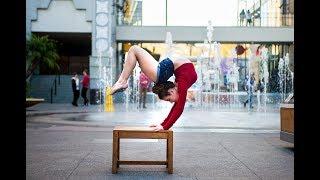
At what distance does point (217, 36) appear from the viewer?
2812 cm

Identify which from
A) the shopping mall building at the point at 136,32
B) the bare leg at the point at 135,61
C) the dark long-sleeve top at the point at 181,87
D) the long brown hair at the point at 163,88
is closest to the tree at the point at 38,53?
the shopping mall building at the point at 136,32

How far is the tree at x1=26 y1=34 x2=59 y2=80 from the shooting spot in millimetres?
24562

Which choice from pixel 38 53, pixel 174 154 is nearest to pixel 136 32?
pixel 38 53

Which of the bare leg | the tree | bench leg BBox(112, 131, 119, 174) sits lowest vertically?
bench leg BBox(112, 131, 119, 174)

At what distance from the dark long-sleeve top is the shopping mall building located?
64.7ft

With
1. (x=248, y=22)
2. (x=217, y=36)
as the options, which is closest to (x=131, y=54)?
(x=217, y=36)

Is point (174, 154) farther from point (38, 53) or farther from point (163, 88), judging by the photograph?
point (38, 53)

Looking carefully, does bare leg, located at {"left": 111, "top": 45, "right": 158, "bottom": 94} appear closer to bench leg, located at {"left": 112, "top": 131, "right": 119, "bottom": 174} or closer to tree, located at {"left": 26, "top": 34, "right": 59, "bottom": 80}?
bench leg, located at {"left": 112, "top": 131, "right": 119, "bottom": 174}

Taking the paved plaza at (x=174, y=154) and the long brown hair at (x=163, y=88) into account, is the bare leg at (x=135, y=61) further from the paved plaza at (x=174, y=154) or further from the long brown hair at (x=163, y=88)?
the paved plaza at (x=174, y=154)

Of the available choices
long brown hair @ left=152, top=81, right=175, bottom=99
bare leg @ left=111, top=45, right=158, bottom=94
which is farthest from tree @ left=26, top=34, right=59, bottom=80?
long brown hair @ left=152, top=81, right=175, bottom=99

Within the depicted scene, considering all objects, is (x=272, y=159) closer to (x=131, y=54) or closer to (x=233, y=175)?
(x=233, y=175)

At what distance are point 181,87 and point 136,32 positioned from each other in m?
22.7

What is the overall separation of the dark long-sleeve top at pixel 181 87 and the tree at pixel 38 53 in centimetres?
2024

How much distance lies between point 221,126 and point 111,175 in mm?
7225
